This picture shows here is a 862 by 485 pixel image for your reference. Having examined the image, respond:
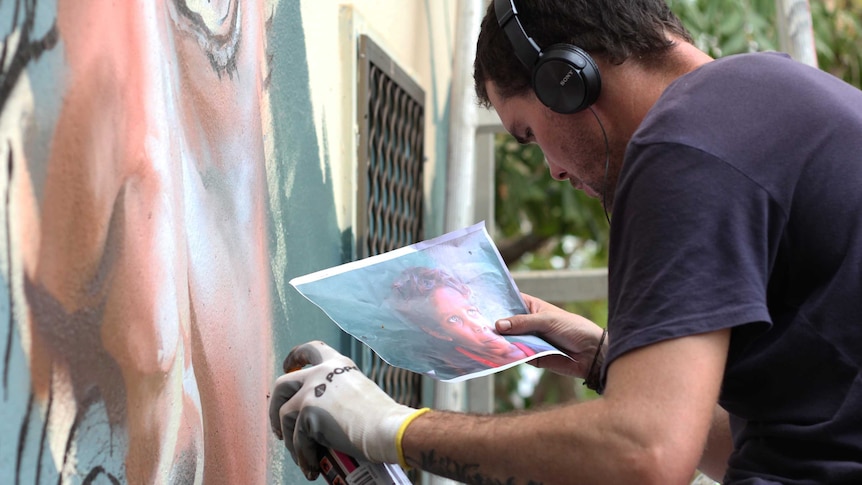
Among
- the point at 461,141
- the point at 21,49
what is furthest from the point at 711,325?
the point at 461,141

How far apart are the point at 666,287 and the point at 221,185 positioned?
2.61 ft

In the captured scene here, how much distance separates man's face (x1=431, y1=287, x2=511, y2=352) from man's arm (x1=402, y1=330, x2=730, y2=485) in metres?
0.33

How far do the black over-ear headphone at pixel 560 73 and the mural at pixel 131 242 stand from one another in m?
0.51

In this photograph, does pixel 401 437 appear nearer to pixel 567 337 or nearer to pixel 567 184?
pixel 567 337

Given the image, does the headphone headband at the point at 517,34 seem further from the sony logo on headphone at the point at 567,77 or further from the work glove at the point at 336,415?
the work glove at the point at 336,415

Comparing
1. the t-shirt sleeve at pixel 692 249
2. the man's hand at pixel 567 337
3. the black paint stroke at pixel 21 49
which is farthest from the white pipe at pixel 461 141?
the black paint stroke at pixel 21 49

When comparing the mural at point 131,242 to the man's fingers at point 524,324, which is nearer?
the mural at point 131,242

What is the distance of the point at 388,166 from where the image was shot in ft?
8.80

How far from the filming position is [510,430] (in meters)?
1.31

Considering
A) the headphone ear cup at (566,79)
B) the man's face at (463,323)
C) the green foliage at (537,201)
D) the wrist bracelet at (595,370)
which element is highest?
the headphone ear cup at (566,79)

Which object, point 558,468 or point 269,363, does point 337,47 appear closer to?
point 269,363

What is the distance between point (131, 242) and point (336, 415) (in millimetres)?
378

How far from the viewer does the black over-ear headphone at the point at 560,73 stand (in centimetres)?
159

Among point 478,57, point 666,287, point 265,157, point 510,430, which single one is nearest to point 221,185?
point 265,157
